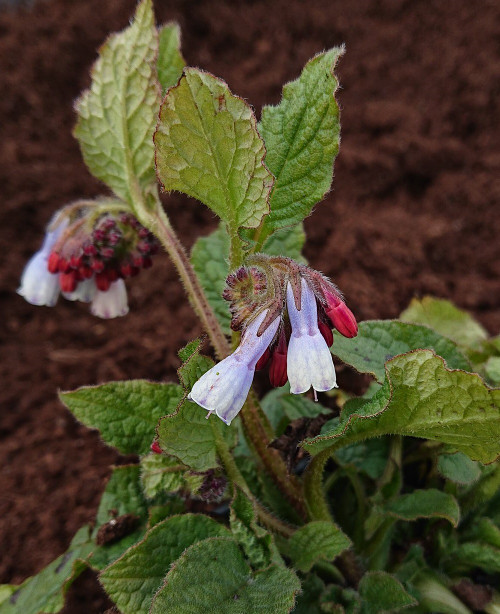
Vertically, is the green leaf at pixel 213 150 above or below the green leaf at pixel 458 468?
above

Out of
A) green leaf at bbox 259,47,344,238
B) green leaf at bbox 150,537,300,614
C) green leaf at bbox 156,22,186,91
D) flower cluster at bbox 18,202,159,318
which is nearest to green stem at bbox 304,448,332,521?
green leaf at bbox 150,537,300,614

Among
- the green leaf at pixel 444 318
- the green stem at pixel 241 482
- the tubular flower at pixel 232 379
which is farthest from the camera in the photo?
the green leaf at pixel 444 318

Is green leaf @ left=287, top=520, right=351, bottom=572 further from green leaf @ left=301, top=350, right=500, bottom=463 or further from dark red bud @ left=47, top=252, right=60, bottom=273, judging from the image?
dark red bud @ left=47, top=252, right=60, bottom=273

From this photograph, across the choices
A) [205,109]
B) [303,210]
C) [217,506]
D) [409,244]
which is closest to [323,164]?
[303,210]

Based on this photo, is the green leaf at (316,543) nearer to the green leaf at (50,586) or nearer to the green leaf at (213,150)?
the green leaf at (50,586)

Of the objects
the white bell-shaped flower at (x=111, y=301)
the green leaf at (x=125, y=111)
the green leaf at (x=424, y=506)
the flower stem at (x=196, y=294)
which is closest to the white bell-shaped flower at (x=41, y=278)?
the white bell-shaped flower at (x=111, y=301)

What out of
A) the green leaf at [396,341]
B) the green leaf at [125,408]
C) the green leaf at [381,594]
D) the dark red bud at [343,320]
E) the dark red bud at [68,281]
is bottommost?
the green leaf at [381,594]

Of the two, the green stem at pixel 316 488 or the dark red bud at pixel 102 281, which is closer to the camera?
the green stem at pixel 316 488

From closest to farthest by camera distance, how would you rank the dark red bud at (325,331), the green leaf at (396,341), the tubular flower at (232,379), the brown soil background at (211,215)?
the tubular flower at (232,379), the dark red bud at (325,331), the green leaf at (396,341), the brown soil background at (211,215)
